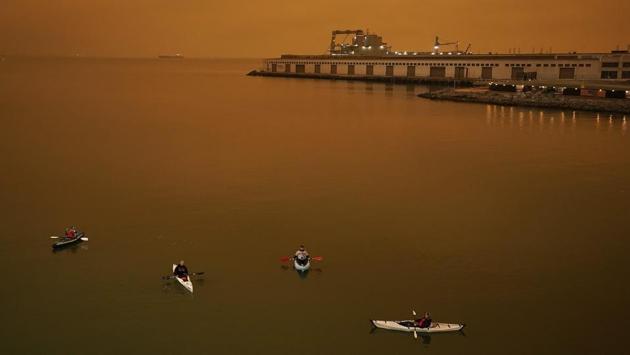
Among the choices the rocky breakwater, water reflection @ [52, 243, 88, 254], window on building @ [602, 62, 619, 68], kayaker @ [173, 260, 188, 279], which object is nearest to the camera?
kayaker @ [173, 260, 188, 279]

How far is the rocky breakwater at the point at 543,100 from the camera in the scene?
4038cm

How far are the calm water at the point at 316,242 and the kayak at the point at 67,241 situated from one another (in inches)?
14.2

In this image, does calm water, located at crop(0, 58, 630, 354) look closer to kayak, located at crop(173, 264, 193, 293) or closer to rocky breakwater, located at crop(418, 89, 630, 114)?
kayak, located at crop(173, 264, 193, 293)

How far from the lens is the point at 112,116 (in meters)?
39.0

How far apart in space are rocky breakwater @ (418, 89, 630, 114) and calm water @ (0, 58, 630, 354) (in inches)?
500

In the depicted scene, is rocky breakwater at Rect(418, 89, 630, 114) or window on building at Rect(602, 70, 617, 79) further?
window on building at Rect(602, 70, 617, 79)

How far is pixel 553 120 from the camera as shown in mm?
36656

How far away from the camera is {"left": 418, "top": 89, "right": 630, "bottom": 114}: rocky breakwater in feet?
132

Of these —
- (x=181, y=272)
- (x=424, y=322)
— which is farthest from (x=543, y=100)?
(x=181, y=272)

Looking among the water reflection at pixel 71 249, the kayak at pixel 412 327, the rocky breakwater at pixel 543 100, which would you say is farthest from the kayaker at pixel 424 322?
the rocky breakwater at pixel 543 100

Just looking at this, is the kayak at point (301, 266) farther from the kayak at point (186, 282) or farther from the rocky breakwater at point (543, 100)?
the rocky breakwater at point (543, 100)

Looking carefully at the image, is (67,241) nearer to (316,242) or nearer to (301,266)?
(301,266)

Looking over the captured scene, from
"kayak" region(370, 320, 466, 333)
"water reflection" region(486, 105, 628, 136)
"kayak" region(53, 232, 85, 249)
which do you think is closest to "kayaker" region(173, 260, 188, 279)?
"kayak" region(53, 232, 85, 249)

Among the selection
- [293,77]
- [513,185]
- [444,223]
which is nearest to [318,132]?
[513,185]
